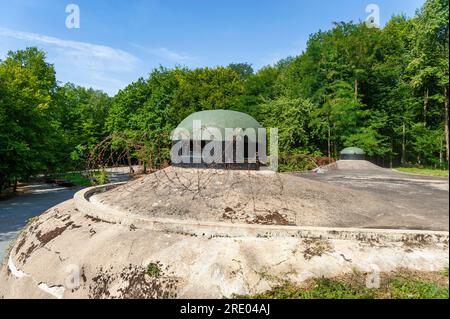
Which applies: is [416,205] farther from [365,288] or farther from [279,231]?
[279,231]

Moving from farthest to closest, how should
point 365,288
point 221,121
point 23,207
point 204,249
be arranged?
point 23,207 < point 221,121 < point 204,249 < point 365,288

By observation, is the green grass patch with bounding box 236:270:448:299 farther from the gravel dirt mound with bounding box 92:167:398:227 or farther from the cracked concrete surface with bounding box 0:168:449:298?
the gravel dirt mound with bounding box 92:167:398:227

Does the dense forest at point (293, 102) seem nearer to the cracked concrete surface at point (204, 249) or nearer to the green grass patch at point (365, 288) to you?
the cracked concrete surface at point (204, 249)

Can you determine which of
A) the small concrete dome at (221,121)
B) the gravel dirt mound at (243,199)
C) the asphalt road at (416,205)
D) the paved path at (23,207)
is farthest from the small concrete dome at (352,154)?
the small concrete dome at (221,121)

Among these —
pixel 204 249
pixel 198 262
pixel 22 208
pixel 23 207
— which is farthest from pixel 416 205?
pixel 23 207

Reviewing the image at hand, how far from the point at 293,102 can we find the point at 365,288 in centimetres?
2845

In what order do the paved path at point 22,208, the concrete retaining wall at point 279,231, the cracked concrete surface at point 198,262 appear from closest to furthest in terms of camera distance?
the cracked concrete surface at point 198,262 → the concrete retaining wall at point 279,231 → the paved path at point 22,208

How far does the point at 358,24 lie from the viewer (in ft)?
127

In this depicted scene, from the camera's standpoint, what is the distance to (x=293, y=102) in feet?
104

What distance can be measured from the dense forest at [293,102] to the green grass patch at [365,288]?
22.6 metres

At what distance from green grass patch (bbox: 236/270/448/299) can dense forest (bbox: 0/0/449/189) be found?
74.0 ft

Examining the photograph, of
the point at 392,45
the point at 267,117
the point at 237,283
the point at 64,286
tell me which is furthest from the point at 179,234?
the point at 392,45

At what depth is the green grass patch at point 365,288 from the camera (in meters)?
4.50
